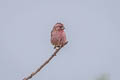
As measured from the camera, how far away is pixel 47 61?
59 cm

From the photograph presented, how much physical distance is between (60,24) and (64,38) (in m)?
0.06

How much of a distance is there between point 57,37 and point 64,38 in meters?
0.02

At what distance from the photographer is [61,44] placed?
62 cm

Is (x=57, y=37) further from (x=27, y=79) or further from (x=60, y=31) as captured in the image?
(x=27, y=79)

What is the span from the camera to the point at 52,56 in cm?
60

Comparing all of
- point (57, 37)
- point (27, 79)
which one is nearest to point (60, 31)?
point (57, 37)

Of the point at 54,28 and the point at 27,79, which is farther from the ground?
the point at 54,28

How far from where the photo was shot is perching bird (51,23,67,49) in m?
0.59

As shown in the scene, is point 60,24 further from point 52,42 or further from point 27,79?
point 27,79

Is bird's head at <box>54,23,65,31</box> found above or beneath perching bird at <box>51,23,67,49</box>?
above

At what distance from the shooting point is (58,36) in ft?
1.95

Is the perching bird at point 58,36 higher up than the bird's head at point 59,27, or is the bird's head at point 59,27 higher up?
the bird's head at point 59,27

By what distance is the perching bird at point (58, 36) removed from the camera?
1.95 ft

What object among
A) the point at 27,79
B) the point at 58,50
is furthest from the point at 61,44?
the point at 27,79
